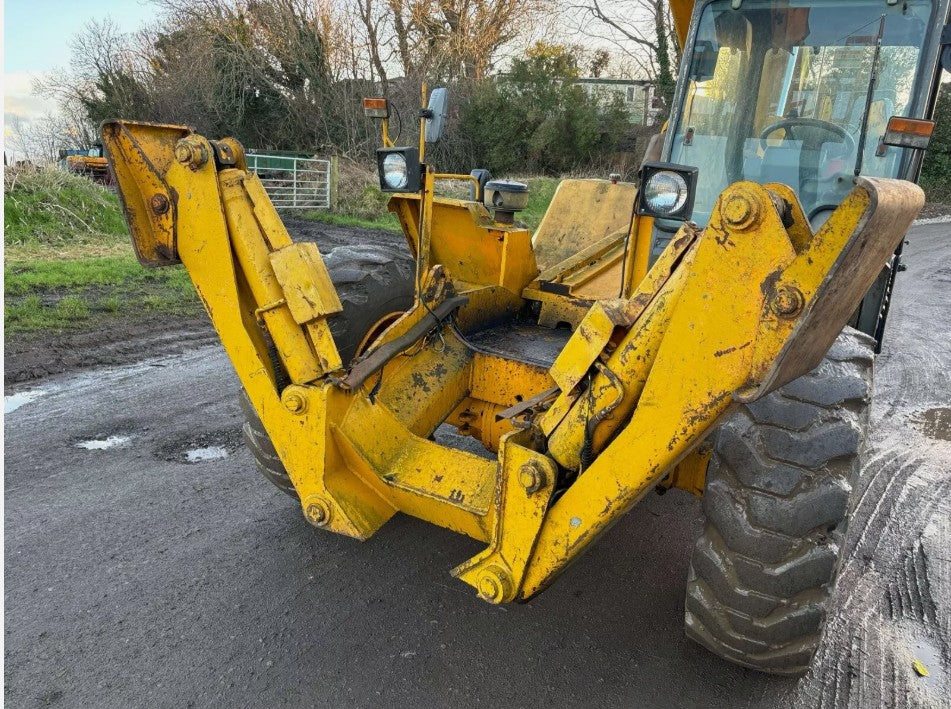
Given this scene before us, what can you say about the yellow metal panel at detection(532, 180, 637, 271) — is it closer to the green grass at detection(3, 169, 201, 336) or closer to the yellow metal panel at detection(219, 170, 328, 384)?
the yellow metal panel at detection(219, 170, 328, 384)

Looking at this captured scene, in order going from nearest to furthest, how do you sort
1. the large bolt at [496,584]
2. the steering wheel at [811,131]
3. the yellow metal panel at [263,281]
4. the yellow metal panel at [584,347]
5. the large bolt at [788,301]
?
the large bolt at [788,301] < the yellow metal panel at [584,347] < the large bolt at [496,584] < the yellow metal panel at [263,281] < the steering wheel at [811,131]

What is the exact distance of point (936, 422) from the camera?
17.2 feet

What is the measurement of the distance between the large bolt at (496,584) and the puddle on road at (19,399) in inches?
154

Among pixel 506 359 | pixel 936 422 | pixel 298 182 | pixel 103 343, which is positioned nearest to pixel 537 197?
pixel 298 182

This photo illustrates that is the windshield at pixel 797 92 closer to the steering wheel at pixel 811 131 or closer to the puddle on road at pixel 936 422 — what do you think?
the steering wheel at pixel 811 131

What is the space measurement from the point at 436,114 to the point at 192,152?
3.15 ft

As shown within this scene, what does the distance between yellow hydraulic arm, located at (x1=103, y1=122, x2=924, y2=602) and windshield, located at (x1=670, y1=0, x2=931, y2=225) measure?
1687 mm

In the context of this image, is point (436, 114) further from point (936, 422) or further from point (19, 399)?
point (936, 422)

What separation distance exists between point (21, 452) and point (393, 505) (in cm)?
269

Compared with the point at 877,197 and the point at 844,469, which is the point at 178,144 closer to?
the point at 877,197

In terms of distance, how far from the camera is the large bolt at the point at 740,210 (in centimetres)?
168

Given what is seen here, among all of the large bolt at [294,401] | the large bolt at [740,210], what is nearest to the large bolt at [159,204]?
the large bolt at [294,401]

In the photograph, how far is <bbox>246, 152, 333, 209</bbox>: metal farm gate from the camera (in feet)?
53.0

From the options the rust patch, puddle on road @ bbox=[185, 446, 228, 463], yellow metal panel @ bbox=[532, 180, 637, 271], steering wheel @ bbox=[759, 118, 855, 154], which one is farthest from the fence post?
the rust patch
